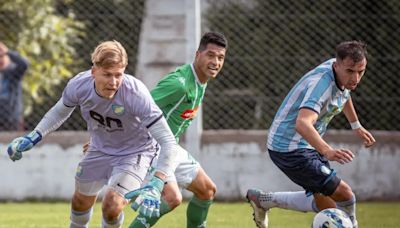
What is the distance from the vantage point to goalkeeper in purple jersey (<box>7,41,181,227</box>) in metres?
6.92

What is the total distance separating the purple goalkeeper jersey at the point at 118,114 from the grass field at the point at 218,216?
1820 mm

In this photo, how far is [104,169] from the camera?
736 cm

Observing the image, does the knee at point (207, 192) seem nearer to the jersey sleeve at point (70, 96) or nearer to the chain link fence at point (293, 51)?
the jersey sleeve at point (70, 96)

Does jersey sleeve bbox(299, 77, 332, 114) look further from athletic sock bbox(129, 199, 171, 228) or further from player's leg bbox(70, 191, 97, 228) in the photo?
player's leg bbox(70, 191, 97, 228)

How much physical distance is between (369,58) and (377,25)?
38cm

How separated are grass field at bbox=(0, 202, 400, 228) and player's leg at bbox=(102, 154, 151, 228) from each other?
182 cm

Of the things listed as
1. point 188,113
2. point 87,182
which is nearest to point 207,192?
point 188,113

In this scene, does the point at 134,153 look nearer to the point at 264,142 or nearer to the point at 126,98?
the point at 126,98

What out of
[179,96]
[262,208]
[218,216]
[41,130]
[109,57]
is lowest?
[218,216]

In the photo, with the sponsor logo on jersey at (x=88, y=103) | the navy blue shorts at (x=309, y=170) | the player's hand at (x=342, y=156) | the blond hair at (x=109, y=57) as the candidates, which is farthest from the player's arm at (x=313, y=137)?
the sponsor logo on jersey at (x=88, y=103)

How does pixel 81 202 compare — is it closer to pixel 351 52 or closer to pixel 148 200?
pixel 148 200

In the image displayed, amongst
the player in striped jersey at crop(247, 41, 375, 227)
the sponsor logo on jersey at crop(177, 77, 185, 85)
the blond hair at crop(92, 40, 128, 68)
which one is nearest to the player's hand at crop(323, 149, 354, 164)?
the player in striped jersey at crop(247, 41, 375, 227)

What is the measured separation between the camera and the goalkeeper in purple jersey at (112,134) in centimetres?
692

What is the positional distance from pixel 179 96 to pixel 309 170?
1.14 m
